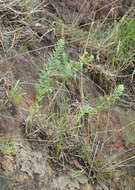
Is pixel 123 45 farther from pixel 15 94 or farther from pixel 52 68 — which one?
pixel 15 94

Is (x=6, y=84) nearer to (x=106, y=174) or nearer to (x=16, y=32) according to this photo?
(x=16, y=32)

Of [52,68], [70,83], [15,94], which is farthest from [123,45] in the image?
[15,94]

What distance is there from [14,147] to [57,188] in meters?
0.30

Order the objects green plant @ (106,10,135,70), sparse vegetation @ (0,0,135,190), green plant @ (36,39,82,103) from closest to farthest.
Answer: green plant @ (36,39,82,103) < sparse vegetation @ (0,0,135,190) < green plant @ (106,10,135,70)

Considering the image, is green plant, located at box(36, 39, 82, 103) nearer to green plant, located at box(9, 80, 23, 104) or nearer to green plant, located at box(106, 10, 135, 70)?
green plant, located at box(9, 80, 23, 104)

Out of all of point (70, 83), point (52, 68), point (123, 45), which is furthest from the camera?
point (123, 45)

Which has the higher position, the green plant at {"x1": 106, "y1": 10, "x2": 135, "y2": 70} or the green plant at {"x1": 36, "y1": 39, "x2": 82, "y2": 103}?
the green plant at {"x1": 36, "y1": 39, "x2": 82, "y2": 103}

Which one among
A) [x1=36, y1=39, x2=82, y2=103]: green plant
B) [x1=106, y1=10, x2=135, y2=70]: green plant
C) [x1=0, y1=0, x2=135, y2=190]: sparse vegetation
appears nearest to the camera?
[x1=36, y1=39, x2=82, y2=103]: green plant

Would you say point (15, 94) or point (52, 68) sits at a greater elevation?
point (52, 68)

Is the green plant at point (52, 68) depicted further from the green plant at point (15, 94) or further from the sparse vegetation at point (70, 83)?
the green plant at point (15, 94)

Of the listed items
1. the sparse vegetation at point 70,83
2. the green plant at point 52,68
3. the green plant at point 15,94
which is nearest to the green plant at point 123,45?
the sparse vegetation at point 70,83

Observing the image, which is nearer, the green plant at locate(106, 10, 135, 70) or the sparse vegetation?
the sparse vegetation

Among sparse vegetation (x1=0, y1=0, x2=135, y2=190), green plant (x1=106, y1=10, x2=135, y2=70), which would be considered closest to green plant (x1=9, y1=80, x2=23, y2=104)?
sparse vegetation (x1=0, y1=0, x2=135, y2=190)

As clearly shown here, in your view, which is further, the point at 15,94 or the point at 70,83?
the point at 70,83
